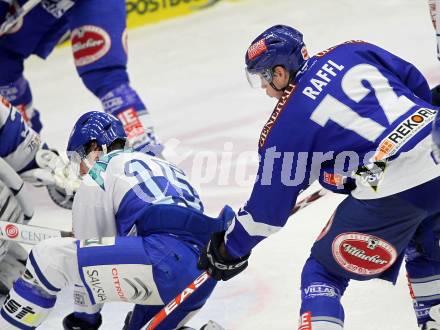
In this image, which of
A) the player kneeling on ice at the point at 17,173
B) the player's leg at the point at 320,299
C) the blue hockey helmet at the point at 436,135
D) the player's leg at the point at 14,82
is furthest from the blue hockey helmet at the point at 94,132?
the player's leg at the point at 14,82

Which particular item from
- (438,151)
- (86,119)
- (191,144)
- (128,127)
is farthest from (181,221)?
(191,144)

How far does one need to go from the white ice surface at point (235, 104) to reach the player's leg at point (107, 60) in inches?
16.5

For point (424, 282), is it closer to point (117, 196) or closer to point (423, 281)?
point (423, 281)

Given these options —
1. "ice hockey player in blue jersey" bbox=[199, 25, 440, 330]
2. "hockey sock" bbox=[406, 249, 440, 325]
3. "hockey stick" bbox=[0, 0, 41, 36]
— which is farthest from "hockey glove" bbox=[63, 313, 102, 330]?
"hockey stick" bbox=[0, 0, 41, 36]

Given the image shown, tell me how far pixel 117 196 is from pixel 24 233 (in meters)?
0.50

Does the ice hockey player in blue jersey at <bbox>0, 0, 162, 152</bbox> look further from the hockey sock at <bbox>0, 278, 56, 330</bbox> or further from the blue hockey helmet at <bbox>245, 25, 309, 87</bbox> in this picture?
the blue hockey helmet at <bbox>245, 25, 309, 87</bbox>

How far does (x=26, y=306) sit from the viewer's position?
3305 millimetres

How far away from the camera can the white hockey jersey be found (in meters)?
3.38

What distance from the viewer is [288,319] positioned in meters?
3.76

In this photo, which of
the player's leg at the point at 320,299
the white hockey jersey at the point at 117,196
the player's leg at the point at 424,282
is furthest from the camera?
the white hockey jersey at the point at 117,196

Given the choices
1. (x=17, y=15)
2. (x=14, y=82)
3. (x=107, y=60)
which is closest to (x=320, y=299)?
(x=107, y=60)

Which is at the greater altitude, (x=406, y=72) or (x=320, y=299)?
(x=406, y=72)

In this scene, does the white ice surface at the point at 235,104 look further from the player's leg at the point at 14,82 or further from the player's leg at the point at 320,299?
the player's leg at the point at 320,299

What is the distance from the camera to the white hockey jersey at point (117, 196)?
338 centimetres
